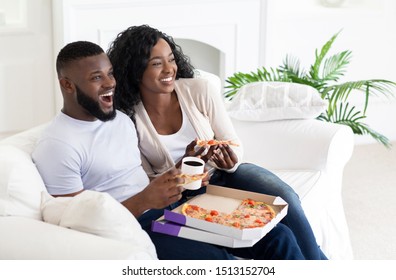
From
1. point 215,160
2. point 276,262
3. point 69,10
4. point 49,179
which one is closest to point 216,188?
point 215,160

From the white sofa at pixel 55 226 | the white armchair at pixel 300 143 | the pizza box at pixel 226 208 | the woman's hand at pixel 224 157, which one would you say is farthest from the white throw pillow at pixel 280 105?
the white sofa at pixel 55 226

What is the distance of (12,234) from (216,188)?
73 cm

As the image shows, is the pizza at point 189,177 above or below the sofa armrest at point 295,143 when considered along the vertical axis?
above

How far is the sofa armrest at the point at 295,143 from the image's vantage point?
2973 millimetres

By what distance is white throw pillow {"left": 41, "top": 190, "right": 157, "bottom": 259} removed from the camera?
1.91 meters

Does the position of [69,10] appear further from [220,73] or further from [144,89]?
[144,89]

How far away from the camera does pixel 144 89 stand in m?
2.59

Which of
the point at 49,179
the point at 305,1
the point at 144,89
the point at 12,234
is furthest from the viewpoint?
the point at 305,1

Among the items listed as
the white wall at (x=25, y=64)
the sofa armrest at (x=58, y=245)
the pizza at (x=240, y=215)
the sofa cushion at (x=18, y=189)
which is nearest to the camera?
the sofa armrest at (x=58, y=245)

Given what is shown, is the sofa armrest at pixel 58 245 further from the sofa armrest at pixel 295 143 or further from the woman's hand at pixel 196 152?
the sofa armrest at pixel 295 143

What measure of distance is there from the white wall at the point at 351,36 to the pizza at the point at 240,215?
86.8 inches

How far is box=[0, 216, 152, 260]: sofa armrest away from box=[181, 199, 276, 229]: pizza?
13.3 inches

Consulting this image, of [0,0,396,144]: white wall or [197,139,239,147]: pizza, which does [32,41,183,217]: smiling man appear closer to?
[197,139,239,147]: pizza

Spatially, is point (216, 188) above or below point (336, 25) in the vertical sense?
below
